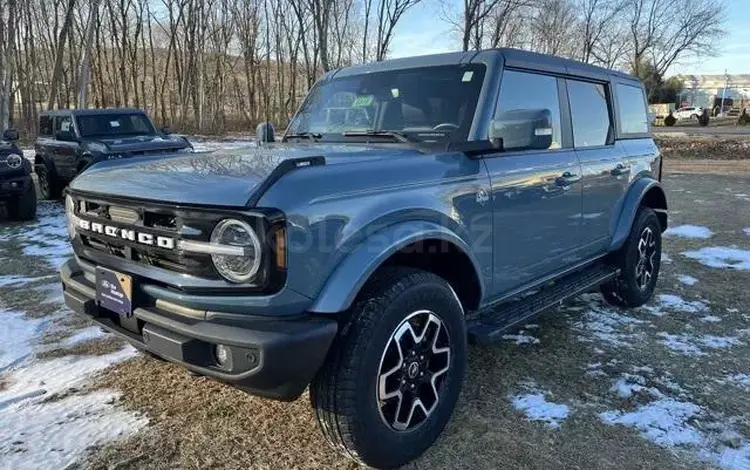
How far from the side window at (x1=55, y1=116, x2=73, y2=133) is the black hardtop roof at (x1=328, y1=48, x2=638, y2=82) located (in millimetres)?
8590

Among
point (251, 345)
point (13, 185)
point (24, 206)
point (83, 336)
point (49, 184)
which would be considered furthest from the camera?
point (49, 184)

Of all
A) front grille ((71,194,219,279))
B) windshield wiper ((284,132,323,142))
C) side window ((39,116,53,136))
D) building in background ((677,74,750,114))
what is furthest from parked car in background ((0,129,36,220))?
building in background ((677,74,750,114))

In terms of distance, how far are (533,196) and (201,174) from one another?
1966mm

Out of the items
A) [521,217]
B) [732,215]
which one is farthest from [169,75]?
[521,217]

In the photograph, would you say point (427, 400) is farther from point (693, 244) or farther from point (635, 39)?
point (635, 39)

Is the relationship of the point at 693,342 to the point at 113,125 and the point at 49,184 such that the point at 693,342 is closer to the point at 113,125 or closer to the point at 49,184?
the point at 113,125

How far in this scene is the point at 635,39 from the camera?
162 ft

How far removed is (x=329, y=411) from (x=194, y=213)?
984 millimetres

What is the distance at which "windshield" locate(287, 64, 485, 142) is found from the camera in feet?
10.5

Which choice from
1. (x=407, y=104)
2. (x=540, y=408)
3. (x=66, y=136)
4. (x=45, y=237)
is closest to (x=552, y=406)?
(x=540, y=408)

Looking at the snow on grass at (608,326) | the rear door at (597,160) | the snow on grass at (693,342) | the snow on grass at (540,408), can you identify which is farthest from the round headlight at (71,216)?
the snow on grass at (693,342)

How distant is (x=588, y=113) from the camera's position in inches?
167

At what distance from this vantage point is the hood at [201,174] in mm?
2223

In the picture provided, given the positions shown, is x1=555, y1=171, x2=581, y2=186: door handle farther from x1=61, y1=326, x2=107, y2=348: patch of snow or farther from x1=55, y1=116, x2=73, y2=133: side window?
x1=55, y1=116, x2=73, y2=133: side window
